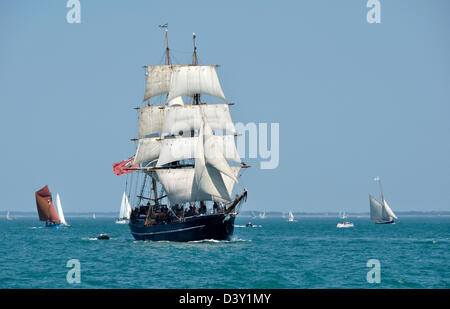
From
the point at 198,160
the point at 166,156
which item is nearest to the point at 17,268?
the point at 198,160

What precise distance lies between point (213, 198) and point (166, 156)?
29.2ft

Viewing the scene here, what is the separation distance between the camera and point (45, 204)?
143875 mm

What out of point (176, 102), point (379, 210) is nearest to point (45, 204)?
point (176, 102)

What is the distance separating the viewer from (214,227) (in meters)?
75.4

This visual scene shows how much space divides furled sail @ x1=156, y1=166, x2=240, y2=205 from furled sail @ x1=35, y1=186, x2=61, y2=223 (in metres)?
64.9

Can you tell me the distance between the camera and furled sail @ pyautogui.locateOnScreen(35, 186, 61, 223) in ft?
461

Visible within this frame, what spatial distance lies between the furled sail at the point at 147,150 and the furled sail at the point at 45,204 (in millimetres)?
58534

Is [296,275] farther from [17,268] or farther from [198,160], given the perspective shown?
[198,160]

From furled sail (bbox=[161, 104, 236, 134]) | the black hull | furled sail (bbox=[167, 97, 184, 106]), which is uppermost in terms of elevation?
furled sail (bbox=[167, 97, 184, 106])
